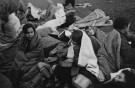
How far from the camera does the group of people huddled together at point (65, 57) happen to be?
363cm

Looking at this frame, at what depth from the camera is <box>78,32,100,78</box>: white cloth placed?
12.2 ft

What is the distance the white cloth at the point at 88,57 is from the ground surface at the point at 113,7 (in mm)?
2604

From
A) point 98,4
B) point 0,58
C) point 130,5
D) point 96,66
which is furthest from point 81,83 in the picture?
point 98,4

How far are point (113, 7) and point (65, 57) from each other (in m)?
5.00

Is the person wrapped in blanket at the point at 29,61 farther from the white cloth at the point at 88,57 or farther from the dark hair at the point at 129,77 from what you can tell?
the dark hair at the point at 129,77

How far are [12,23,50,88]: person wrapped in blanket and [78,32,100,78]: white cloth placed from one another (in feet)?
3.01

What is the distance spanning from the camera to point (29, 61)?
4.50 metres

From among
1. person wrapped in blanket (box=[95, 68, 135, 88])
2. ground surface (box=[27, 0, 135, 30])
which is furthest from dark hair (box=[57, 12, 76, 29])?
person wrapped in blanket (box=[95, 68, 135, 88])

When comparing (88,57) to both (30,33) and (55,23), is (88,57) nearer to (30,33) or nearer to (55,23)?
(30,33)

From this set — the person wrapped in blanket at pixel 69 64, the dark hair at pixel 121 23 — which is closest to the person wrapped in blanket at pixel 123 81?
the person wrapped in blanket at pixel 69 64

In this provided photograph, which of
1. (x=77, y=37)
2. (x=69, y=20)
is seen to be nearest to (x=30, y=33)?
(x=77, y=37)

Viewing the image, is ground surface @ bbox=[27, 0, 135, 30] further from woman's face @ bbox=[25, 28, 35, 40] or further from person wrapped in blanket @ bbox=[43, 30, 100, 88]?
woman's face @ bbox=[25, 28, 35, 40]

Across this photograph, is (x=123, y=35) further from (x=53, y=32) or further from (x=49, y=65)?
(x=53, y=32)

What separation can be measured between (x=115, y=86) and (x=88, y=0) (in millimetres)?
8038
